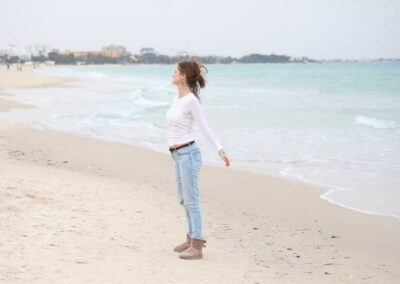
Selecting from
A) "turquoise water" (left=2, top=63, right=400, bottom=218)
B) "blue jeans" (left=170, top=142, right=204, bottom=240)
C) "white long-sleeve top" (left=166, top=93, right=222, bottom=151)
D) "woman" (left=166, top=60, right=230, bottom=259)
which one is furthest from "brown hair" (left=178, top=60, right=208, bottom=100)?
"turquoise water" (left=2, top=63, right=400, bottom=218)

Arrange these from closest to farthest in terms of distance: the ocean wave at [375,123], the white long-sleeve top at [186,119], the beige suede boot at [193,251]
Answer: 1. the white long-sleeve top at [186,119]
2. the beige suede boot at [193,251]
3. the ocean wave at [375,123]

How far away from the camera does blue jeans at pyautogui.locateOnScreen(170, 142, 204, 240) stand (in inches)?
183

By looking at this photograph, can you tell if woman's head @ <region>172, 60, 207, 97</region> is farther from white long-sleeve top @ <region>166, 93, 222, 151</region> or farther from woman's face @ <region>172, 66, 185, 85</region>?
white long-sleeve top @ <region>166, 93, 222, 151</region>

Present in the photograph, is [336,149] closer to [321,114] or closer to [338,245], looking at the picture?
[338,245]

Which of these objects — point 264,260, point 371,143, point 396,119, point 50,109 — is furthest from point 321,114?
point 264,260

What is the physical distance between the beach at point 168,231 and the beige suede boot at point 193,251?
68 millimetres

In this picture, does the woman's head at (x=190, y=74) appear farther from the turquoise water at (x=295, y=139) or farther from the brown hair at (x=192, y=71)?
the turquoise water at (x=295, y=139)

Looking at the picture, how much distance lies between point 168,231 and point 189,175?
141cm

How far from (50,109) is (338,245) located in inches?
787

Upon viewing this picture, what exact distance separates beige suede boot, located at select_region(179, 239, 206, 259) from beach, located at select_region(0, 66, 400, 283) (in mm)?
68

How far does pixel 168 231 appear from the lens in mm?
5883

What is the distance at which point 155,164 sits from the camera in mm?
11031

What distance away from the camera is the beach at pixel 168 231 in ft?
14.6

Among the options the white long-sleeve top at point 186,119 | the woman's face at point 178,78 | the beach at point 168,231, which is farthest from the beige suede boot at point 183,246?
the woman's face at point 178,78
